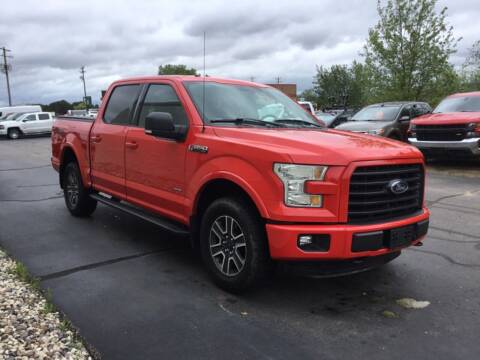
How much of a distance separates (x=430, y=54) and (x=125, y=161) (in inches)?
768

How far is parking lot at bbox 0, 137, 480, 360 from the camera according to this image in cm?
318

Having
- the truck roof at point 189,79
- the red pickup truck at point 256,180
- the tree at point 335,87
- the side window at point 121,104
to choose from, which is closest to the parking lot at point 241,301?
the red pickup truck at point 256,180

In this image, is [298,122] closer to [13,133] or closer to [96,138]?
[96,138]

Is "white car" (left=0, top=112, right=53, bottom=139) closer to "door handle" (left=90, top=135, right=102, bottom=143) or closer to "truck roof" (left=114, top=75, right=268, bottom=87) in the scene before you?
"door handle" (left=90, top=135, right=102, bottom=143)

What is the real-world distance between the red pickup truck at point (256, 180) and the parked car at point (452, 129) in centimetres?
721

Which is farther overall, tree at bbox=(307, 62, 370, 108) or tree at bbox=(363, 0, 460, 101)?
tree at bbox=(307, 62, 370, 108)

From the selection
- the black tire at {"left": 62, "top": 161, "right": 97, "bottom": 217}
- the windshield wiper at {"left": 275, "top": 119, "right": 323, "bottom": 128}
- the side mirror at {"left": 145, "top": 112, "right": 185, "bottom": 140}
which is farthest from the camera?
the black tire at {"left": 62, "top": 161, "right": 97, "bottom": 217}

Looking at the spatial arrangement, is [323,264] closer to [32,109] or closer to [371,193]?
[371,193]

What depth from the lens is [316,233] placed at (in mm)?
3424

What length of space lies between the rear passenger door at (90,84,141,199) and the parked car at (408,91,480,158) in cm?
847

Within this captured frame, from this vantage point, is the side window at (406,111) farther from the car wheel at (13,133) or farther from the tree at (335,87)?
the tree at (335,87)

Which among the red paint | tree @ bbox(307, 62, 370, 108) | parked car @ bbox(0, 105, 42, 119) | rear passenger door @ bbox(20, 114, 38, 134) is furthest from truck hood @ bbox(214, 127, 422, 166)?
tree @ bbox(307, 62, 370, 108)

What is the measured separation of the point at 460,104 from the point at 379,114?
2.22 metres

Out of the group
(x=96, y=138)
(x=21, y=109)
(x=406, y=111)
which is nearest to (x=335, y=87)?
(x=21, y=109)
